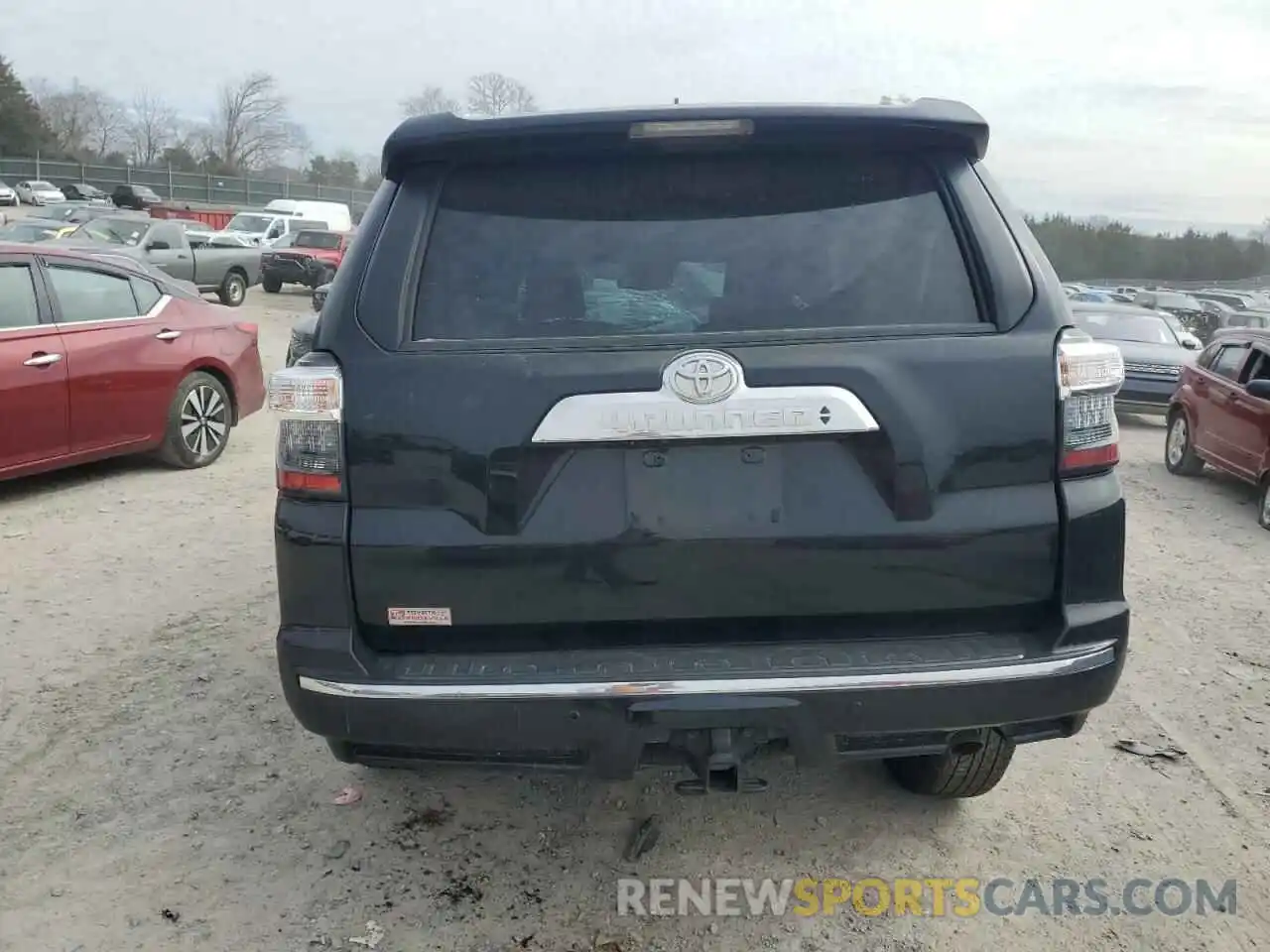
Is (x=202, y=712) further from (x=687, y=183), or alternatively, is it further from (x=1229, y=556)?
(x=1229, y=556)

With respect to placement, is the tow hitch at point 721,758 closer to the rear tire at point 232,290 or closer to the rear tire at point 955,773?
the rear tire at point 955,773

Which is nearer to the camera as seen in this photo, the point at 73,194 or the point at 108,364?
the point at 108,364

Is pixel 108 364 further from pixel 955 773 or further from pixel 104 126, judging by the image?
pixel 104 126

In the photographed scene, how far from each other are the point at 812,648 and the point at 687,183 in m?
1.19

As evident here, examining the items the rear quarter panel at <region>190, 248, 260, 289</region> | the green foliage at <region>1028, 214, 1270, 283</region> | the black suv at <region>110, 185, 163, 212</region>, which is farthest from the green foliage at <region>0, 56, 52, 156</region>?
the green foliage at <region>1028, 214, 1270, 283</region>

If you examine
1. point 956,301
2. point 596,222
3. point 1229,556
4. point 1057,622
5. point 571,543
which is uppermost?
point 596,222

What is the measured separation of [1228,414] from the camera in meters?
9.04

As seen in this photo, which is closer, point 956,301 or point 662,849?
point 956,301

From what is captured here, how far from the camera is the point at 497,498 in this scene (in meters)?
2.39

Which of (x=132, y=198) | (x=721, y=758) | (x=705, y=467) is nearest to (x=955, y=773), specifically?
(x=721, y=758)

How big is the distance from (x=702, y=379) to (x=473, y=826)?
5.85 feet

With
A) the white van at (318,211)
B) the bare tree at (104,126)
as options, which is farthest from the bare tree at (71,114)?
the white van at (318,211)

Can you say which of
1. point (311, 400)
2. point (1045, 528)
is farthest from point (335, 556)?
point (1045, 528)

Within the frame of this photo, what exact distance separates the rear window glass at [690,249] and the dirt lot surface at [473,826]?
118 cm
